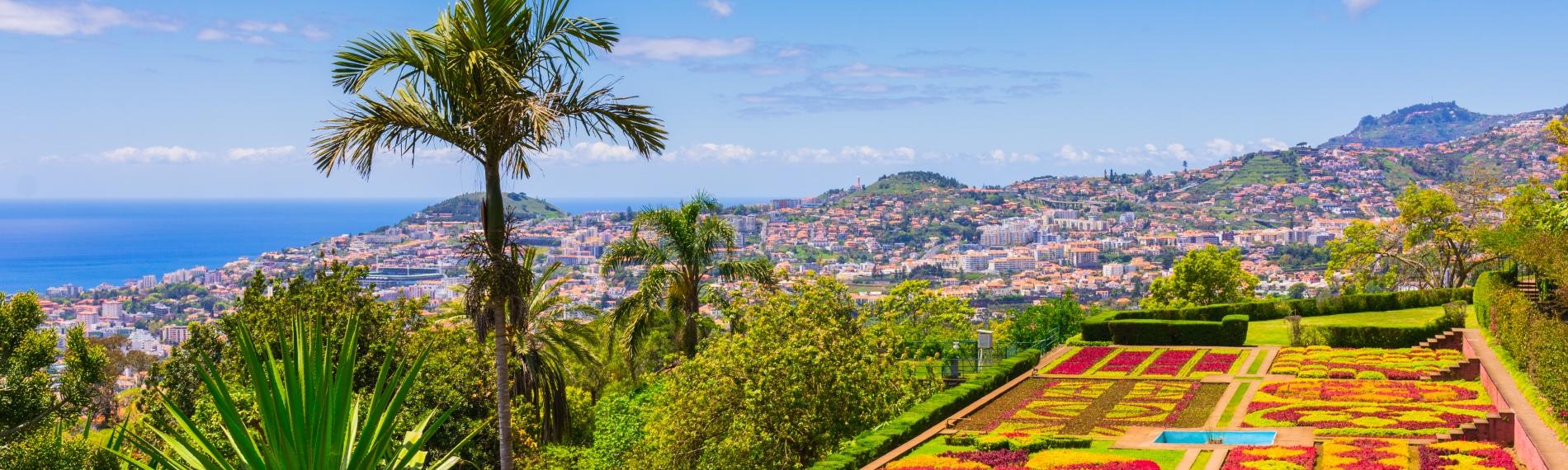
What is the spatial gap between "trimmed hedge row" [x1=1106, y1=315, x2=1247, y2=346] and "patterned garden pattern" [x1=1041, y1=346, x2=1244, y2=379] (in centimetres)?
95

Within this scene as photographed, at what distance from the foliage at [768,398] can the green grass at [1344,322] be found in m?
20.3

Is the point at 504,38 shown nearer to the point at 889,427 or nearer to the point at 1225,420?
the point at 889,427

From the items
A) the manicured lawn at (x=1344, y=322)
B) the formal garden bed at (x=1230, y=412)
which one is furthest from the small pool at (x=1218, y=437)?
the manicured lawn at (x=1344, y=322)

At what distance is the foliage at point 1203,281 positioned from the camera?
50.6 meters

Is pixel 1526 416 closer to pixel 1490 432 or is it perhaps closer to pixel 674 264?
pixel 1490 432

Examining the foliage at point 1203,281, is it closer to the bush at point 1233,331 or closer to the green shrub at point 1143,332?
the green shrub at point 1143,332

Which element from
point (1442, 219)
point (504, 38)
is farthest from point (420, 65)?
point (1442, 219)

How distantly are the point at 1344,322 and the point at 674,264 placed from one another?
1060 inches

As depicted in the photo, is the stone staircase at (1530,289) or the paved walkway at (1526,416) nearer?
the paved walkway at (1526,416)

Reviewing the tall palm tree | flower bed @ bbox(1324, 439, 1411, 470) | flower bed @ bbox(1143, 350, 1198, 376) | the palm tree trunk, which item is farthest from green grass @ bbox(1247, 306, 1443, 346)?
the palm tree trunk

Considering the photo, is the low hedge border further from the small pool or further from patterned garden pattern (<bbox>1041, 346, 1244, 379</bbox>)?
the small pool

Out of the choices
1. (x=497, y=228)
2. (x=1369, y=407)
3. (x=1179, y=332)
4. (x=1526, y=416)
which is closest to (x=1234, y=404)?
(x=1369, y=407)

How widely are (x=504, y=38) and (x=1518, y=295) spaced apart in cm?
2914

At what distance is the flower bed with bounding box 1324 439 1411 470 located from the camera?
18297mm
